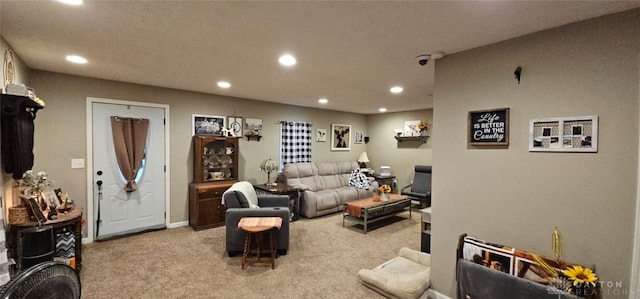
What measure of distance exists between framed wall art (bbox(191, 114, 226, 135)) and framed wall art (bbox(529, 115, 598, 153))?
14.3ft

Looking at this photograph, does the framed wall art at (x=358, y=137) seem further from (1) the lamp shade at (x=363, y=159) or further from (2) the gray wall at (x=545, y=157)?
(2) the gray wall at (x=545, y=157)

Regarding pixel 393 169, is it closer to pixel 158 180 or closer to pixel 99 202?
pixel 158 180

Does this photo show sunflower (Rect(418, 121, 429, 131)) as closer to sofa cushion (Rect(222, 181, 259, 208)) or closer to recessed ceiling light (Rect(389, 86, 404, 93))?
recessed ceiling light (Rect(389, 86, 404, 93))

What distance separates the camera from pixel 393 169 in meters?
7.03

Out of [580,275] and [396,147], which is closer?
[580,275]

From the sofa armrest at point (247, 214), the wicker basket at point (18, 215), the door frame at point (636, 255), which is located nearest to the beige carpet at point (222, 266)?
the sofa armrest at point (247, 214)

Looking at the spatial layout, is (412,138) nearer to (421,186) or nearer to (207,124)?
(421,186)

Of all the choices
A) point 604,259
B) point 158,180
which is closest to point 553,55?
point 604,259

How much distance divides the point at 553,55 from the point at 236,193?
330cm

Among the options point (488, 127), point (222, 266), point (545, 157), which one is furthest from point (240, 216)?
point (545, 157)

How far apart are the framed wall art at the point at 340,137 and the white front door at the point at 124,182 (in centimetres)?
378

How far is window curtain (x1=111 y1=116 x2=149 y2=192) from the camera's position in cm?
380

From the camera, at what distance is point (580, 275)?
1.54 meters

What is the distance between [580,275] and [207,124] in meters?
4.77
